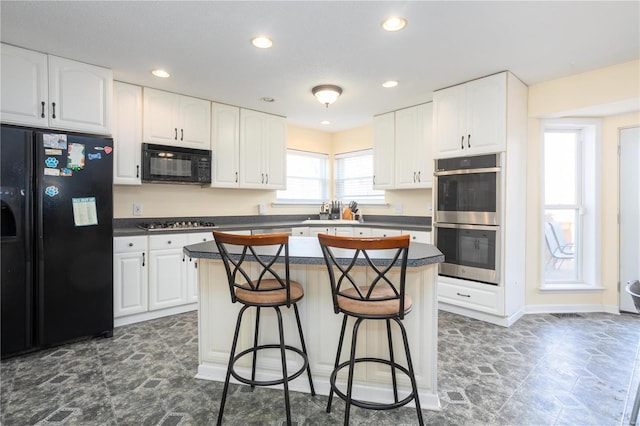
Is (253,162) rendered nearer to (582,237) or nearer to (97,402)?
(97,402)

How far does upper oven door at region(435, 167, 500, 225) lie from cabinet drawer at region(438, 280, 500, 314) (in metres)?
0.70

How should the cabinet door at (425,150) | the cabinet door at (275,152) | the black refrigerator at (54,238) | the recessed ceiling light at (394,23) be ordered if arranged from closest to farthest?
the recessed ceiling light at (394,23) < the black refrigerator at (54,238) < the cabinet door at (425,150) < the cabinet door at (275,152)

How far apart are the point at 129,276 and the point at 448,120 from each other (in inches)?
146

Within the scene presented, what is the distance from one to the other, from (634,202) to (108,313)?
17.8 feet

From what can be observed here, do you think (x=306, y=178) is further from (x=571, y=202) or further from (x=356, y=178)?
(x=571, y=202)

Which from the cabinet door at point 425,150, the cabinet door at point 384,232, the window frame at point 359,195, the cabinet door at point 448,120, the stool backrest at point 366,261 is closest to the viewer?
the stool backrest at point 366,261

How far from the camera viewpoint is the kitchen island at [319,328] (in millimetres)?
1855

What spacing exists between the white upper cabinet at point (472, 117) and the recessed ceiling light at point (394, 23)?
1.39 meters

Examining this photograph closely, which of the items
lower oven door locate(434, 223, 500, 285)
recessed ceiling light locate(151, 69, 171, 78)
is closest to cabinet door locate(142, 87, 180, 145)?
recessed ceiling light locate(151, 69, 171, 78)

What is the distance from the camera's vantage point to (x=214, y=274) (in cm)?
217

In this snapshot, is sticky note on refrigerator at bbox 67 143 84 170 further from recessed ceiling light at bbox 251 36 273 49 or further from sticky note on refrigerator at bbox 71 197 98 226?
recessed ceiling light at bbox 251 36 273 49

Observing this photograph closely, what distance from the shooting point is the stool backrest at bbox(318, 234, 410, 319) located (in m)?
1.46

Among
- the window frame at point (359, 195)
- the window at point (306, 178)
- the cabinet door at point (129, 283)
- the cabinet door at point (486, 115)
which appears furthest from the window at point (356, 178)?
the cabinet door at point (129, 283)

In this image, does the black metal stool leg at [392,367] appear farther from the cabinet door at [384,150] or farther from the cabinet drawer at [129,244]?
the cabinet door at [384,150]
